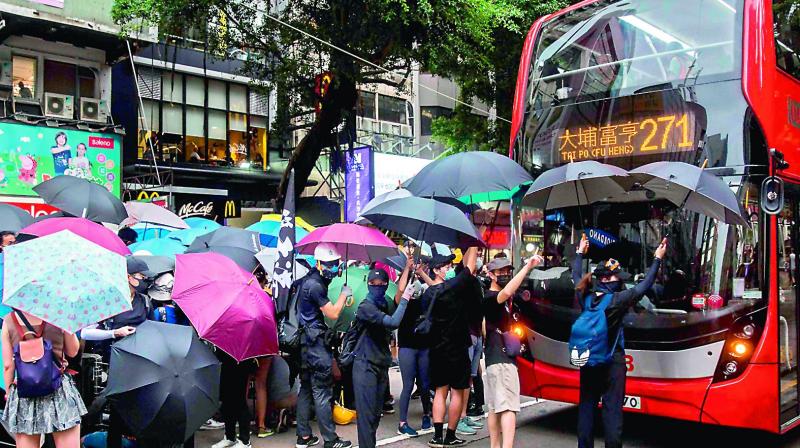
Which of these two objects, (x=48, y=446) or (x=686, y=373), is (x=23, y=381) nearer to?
(x=48, y=446)

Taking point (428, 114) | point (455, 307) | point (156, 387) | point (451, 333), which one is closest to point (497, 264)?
point (455, 307)

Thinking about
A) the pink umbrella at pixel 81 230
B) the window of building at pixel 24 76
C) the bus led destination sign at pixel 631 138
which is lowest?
the pink umbrella at pixel 81 230

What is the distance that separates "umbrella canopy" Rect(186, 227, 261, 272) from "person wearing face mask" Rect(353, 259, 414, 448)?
7.32 feet

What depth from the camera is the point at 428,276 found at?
6789mm

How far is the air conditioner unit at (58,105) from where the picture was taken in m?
16.0

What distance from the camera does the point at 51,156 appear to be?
1475 centimetres

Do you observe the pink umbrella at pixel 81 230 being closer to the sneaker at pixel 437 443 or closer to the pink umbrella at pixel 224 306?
the pink umbrella at pixel 224 306

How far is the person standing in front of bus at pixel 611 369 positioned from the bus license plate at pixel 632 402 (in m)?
0.64

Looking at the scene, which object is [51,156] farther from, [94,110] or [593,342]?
[593,342]

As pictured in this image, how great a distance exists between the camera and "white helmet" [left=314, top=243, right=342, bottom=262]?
6.74 metres

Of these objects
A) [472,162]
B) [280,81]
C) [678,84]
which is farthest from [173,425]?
[280,81]

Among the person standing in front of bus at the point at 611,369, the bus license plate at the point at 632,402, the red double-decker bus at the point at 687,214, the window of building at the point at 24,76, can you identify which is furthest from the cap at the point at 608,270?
the window of building at the point at 24,76

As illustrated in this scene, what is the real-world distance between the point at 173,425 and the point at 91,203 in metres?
4.65

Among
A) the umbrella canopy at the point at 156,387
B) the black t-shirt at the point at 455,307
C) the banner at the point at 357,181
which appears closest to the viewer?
the umbrella canopy at the point at 156,387
